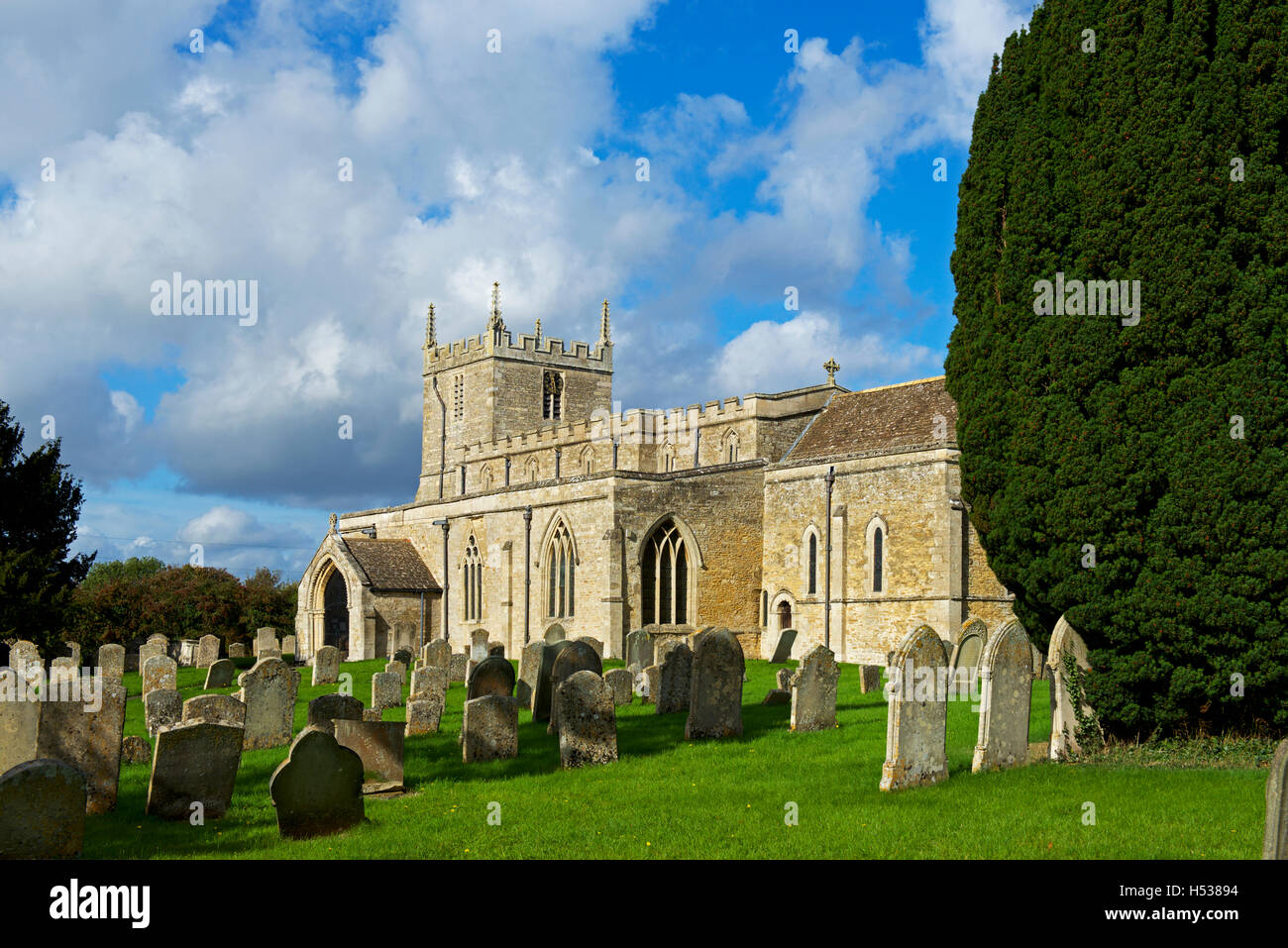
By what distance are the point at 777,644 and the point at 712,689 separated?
17.1m

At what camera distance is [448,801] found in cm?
1086

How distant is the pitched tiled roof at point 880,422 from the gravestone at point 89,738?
2179cm

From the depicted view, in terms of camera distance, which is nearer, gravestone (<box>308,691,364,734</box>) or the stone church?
gravestone (<box>308,691,364,734</box>)

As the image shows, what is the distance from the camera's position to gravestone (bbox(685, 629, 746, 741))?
566 inches

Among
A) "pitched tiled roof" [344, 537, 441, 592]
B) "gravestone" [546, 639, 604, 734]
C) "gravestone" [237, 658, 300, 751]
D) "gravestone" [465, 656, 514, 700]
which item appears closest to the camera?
"gravestone" [237, 658, 300, 751]

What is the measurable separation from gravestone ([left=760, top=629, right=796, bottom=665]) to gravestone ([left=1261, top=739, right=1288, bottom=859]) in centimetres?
2386

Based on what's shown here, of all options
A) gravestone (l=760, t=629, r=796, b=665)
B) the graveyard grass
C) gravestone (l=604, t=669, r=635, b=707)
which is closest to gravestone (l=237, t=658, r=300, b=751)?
the graveyard grass

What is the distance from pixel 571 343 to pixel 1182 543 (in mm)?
48483

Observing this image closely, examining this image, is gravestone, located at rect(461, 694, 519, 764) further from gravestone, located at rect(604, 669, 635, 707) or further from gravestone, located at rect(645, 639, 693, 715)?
gravestone, located at rect(604, 669, 635, 707)

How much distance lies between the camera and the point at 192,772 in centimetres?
1031
